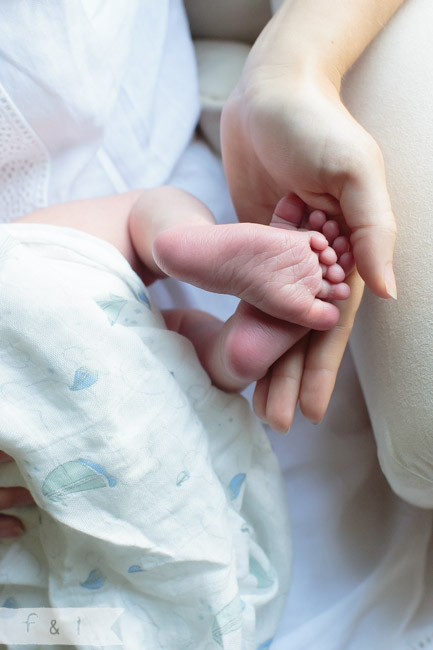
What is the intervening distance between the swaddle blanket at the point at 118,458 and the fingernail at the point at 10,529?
0.01m

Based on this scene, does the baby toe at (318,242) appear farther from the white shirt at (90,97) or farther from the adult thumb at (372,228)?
the white shirt at (90,97)

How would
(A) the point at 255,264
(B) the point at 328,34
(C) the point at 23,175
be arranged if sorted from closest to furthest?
1. (A) the point at 255,264
2. (B) the point at 328,34
3. (C) the point at 23,175

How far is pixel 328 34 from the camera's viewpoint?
55 centimetres

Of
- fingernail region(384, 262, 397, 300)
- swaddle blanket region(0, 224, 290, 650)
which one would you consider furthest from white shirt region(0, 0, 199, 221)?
fingernail region(384, 262, 397, 300)

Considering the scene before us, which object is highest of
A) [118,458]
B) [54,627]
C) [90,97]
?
[90,97]

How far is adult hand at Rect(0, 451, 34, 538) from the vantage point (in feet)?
1.73

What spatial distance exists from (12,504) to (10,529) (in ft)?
0.08

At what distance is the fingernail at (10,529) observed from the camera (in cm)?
53

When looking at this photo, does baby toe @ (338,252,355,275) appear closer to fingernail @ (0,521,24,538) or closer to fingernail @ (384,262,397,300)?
fingernail @ (384,262,397,300)

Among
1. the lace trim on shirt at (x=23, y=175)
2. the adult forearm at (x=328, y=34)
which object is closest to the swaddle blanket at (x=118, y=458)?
the lace trim on shirt at (x=23, y=175)

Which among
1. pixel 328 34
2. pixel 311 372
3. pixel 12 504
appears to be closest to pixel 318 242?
pixel 311 372

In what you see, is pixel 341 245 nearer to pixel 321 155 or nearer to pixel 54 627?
pixel 321 155

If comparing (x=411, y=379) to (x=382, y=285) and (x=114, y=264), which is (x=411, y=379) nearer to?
(x=382, y=285)

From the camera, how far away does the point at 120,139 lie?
2.34ft
